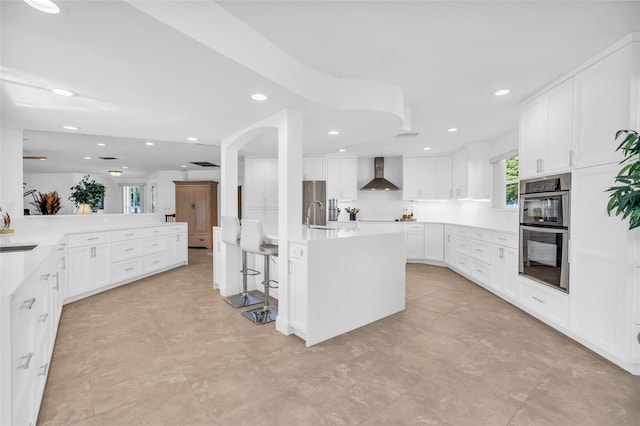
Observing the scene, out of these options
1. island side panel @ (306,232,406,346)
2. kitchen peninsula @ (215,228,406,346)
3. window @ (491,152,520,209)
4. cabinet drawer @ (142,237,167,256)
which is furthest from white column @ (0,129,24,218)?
window @ (491,152,520,209)

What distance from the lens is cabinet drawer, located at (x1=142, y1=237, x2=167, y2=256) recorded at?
192 inches

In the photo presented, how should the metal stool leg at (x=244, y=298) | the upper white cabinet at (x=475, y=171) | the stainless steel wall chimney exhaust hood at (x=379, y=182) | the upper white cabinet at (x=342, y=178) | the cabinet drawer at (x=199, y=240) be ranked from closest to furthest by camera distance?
the metal stool leg at (x=244, y=298)
the upper white cabinet at (x=475, y=171)
the stainless steel wall chimney exhaust hood at (x=379, y=182)
the upper white cabinet at (x=342, y=178)
the cabinet drawer at (x=199, y=240)

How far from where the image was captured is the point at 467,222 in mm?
6035

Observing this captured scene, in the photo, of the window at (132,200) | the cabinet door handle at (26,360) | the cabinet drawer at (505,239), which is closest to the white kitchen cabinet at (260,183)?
the cabinet drawer at (505,239)

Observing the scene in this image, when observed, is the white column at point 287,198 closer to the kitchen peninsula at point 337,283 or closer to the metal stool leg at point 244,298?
the kitchen peninsula at point 337,283

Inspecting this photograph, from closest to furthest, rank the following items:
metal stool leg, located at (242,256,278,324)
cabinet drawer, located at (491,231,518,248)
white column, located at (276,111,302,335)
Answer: white column, located at (276,111,302,335)
metal stool leg, located at (242,256,278,324)
cabinet drawer, located at (491,231,518,248)

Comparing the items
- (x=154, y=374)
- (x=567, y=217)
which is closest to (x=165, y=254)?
(x=154, y=374)

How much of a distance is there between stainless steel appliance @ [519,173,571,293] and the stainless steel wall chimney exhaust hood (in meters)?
3.23

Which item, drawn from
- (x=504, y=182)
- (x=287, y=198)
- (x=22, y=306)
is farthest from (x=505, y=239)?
(x=22, y=306)

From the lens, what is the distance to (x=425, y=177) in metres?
6.55

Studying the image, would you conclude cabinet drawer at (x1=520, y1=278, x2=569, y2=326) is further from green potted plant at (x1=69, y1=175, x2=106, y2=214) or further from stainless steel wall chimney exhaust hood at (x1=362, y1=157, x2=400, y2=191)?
green potted plant at (x1=69, y1=175, x2=106, y2=214)

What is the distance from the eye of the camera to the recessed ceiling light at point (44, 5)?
132cm

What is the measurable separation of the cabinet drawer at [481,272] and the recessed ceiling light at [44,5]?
16.2 feet

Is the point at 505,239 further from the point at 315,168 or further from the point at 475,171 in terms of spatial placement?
the point at 315,168
